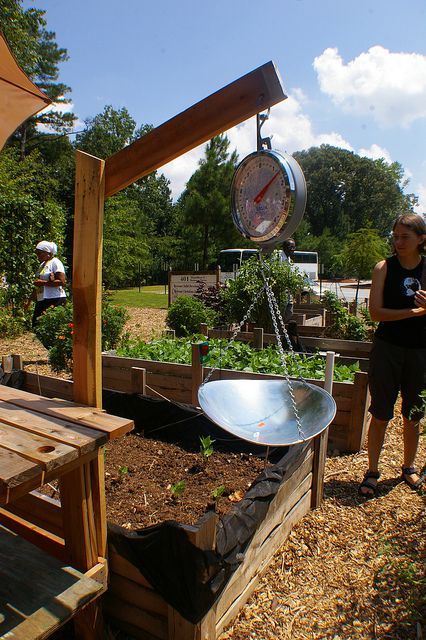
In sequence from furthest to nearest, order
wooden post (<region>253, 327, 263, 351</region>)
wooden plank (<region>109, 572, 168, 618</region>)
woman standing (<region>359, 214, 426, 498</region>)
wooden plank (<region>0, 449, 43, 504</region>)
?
wooden post (<region>253, 327, 263, 351</region>)
woman standing (<region>359, 214, 426, 498</region>)
wooden plank (<region>109, 572, 168, 618</region>)
wooden plank (<region>0, 449, 43, 504</region>)

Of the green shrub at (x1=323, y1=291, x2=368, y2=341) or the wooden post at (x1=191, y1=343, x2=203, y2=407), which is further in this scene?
the green shrub at (x1=323, y1=291, x2=368, y2=341)

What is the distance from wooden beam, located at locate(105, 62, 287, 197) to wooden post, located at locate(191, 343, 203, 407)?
90.9 inches

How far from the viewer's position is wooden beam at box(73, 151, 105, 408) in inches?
66.5

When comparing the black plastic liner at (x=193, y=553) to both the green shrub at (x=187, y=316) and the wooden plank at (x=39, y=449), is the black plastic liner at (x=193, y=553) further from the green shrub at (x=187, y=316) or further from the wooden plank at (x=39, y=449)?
the green shrub at (x=187, y=316)

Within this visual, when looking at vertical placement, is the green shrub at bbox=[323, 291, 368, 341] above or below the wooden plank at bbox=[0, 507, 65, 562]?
above

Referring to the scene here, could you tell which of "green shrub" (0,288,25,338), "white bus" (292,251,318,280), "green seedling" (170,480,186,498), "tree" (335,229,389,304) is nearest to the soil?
"green seedling" (170,480,186,498)

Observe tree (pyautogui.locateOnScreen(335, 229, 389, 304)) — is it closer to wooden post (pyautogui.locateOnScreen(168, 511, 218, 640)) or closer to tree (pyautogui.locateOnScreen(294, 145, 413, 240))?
wooden post (pyautogui.locateOnScreen(168, 511, 218, 640))

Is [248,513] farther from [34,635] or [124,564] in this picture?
[34,635]

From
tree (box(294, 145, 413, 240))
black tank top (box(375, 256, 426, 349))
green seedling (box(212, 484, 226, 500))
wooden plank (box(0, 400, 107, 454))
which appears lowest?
green seedling (box(212, 484, 226, 500))

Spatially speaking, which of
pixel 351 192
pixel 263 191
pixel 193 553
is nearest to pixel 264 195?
pixel 263 191

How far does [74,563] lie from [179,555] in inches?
17.1

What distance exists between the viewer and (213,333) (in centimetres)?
605

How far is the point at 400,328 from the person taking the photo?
2.79m

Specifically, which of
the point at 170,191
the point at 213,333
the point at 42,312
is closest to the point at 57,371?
the point at 42,312
